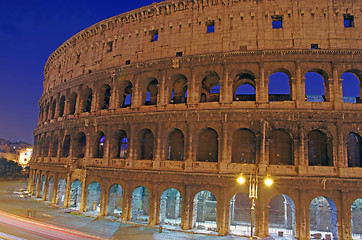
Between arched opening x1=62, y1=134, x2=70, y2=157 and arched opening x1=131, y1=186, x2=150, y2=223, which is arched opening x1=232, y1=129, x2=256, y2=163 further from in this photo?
arched opening x1=62, y1=134, x2=70, y2=157

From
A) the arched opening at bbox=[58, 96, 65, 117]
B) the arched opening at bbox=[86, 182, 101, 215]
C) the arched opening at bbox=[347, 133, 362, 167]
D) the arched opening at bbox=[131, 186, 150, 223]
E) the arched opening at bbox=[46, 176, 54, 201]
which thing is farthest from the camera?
the arched opening at bbox=[58, 96, 65, 117]

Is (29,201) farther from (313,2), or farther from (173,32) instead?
(313,2)

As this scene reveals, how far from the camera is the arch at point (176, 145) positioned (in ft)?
77.5

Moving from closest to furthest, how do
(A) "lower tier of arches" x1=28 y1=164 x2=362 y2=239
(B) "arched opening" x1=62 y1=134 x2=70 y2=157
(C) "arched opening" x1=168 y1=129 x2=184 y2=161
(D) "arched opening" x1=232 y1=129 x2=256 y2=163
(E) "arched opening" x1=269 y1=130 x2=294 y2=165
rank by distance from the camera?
(A) "lower tier of arches" x1=28 y1=164 x2=362 y2=239 → (E) "arched opening" x1=269 y1=130 x2=294 y2=165 → (D) "arched opening" x1=232 y1=129 x2=256 y2=163 → (C) "arched opening" x1=168 y1=129 x2=184 y2=161 → (B) "arched opening" x1=62 y1=134 x2=70 y2=157

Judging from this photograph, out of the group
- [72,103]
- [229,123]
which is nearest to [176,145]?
[229,123]

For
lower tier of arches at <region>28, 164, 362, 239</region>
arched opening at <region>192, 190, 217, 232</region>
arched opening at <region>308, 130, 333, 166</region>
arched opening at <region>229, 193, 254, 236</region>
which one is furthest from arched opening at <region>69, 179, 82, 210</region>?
arched opening at <region>308, 130, 333, 166</region>

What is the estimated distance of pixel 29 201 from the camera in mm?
32188

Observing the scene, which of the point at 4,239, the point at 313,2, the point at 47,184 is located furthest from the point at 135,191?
the point at 313,2

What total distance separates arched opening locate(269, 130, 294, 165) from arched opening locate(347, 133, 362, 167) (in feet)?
15.6

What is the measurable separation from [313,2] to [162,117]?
15.9m

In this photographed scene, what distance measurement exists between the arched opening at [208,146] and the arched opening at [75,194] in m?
15.0

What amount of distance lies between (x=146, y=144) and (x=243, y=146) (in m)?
9.26

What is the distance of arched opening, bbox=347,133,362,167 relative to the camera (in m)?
20.4

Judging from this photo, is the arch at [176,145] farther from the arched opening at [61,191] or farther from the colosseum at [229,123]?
the arched opening at [61,191]
